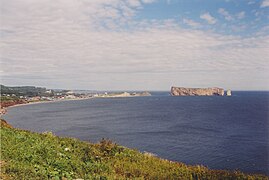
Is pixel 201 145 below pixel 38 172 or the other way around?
below

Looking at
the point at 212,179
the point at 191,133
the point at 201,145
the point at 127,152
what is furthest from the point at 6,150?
the point at 191,133

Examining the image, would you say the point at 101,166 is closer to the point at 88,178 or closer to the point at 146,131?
the point at 88,178

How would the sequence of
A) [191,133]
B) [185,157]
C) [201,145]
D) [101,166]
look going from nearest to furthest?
[101,166] < [185,157] < [201,145] < [191,133]

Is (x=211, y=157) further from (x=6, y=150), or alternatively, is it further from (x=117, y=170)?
(x=6, y=150)

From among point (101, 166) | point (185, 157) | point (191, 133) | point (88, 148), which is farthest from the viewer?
point (191, 133)

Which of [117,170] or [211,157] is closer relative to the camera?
[117,170]

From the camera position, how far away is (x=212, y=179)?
15.4 metres

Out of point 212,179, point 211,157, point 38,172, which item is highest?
point 38,172

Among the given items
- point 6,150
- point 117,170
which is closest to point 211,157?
point 117,170

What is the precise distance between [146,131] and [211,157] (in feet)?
97.3

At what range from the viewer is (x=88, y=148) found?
20188mm

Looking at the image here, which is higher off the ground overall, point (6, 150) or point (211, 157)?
point (6, 150)

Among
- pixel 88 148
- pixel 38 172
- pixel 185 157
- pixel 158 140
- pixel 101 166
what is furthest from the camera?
pixel 158 140

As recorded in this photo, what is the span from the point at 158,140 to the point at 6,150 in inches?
1910
